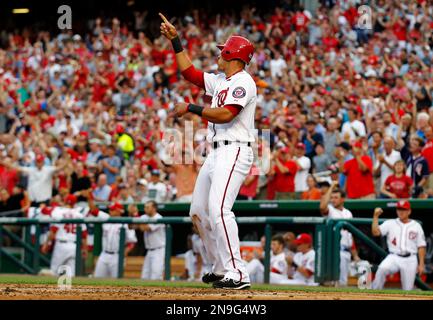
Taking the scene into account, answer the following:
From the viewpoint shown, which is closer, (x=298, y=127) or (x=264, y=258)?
(x=264, y=258)

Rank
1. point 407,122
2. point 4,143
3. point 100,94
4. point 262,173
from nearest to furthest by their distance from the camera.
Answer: point 407,122
point 262,173
point 4,143
point 100,94

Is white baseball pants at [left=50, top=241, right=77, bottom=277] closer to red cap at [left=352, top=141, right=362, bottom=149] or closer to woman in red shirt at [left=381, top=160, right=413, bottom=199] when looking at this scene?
red cap at [left=352, top=141, right=362, bottom=149]

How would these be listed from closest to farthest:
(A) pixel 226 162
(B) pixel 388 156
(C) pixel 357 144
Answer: (A) pixel 226 162 < (B) pixel 388 156 < (C) pixel 357 144

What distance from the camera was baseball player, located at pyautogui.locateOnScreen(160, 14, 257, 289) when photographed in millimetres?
7773

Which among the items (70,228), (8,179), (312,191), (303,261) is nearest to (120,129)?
(8,179)

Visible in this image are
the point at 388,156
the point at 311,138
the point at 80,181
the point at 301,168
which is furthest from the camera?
the point at 80,181

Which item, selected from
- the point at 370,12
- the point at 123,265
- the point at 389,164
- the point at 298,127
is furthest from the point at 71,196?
the point at 370,12

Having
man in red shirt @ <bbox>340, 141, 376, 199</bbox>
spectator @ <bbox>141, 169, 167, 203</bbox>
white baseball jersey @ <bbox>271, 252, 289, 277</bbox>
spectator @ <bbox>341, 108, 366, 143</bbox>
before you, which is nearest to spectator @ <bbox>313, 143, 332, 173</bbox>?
spectator @ <bbox>341, 108, 366, 143</bbox>

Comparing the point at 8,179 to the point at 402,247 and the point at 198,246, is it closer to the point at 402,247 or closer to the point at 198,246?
the point at 198,246

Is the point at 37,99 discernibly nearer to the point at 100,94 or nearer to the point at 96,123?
the point at 100,94

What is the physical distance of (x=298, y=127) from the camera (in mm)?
15789

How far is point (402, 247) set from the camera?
39.4ft

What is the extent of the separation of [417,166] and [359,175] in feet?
3.07

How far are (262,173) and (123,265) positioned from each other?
2.31 metres
